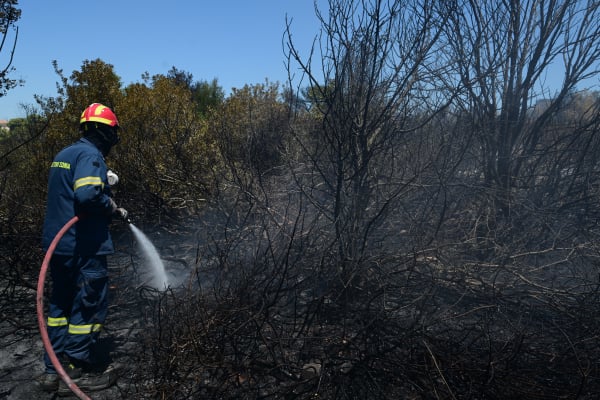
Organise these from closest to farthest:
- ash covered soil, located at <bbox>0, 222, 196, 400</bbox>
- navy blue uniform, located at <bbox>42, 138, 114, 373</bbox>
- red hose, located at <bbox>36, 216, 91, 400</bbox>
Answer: red hose, located at <bbox>36, 216, 91, 400</bbox>
ash covered soil, located at <bbox>0, 222, 196, 400</bbox>
navy blue uniform, located at <bbox>42, 138, 114, 373</bbox>

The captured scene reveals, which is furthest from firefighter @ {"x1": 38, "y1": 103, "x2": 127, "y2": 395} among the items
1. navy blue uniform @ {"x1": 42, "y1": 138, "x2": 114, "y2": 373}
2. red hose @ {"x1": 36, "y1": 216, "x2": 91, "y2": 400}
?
red hose @ {"x1": 36, "y1": 216, "x2": 91, "y2": 400}

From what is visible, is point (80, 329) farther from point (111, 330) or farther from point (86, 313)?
point (111, 330)

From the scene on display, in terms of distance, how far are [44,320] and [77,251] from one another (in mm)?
487

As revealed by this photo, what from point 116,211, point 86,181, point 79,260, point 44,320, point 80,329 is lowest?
point 80,329

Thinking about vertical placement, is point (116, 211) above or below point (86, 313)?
above

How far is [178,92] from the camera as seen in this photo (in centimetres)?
792

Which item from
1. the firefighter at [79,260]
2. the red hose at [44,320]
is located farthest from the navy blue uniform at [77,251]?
the red hose at [44,320]

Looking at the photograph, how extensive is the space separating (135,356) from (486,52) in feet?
16.3

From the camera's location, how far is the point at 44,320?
2.78m

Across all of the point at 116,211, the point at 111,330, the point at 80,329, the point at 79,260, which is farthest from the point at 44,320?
the point at 111,330

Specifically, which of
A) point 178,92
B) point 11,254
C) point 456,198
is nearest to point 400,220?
point 456,198

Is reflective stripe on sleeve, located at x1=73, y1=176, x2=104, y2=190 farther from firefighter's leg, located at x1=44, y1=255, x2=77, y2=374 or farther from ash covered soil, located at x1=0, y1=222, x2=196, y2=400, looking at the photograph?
ash covered soil, located at x1=0, y1=222, x2=196, y2=400

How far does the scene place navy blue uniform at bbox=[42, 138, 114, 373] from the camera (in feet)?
9.82

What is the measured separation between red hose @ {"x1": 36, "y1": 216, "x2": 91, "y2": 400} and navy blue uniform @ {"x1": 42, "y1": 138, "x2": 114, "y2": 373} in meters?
0.13
